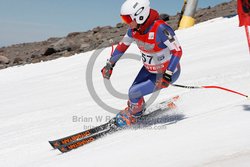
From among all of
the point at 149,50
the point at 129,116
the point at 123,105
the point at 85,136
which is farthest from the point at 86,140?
the point at 123,105

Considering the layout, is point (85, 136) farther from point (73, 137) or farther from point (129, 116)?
point (129, 116)

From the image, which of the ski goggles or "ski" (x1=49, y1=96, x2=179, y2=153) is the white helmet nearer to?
the ski goggles

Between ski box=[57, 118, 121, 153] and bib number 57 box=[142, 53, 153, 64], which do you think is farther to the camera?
bib number 57 box=[142, 53, 153, 64]

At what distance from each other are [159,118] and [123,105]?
175 cm

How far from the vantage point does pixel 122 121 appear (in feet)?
16.1

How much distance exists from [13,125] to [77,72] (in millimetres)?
4734

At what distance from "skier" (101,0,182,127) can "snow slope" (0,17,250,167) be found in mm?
538

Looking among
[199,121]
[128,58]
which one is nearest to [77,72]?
[128,58]

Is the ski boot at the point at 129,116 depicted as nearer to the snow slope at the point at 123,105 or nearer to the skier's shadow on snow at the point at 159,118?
the skier's shadow on snow at the point at 159,118

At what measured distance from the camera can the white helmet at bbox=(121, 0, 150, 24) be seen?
4176 mm

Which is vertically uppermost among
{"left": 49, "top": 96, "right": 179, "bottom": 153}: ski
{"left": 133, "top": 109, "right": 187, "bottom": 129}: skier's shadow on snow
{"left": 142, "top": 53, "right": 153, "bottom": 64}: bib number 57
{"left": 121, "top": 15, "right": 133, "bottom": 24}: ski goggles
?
{"left": 121, "top": 15, "right": 133, "bottom": 24}: ski goggles

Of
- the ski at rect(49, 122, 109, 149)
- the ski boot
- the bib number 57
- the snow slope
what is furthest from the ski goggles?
the ski at rect(49, 122, 109, 149)

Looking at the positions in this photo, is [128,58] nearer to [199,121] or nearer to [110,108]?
[110,108]

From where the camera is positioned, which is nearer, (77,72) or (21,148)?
(21,148)
